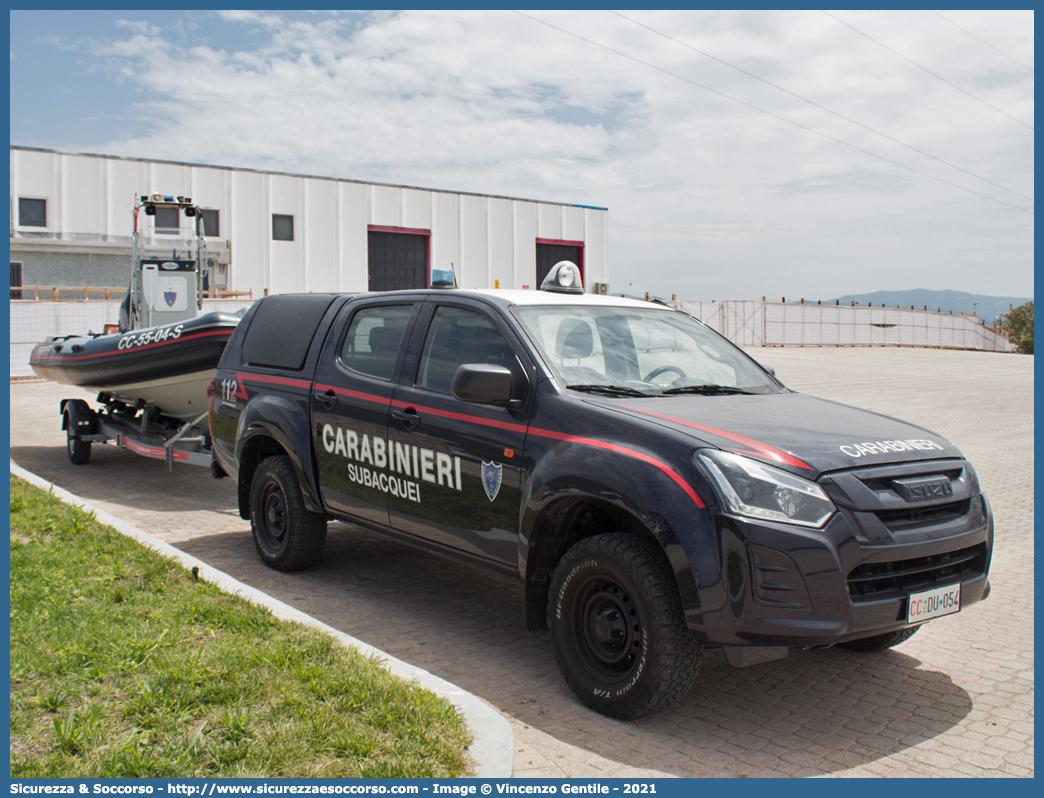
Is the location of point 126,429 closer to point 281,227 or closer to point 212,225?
point 212,225

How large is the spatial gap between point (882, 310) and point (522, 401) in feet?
171

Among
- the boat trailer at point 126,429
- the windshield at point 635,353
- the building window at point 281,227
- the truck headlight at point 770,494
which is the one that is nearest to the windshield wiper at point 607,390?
the windshield at point 635,353

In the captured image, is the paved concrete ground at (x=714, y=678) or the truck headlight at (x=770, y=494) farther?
the paved concrete ground at (x=714, y=678)

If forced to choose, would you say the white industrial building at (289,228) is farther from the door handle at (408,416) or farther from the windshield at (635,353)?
the door handle at (408,416)

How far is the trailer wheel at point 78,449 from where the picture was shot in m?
10.7

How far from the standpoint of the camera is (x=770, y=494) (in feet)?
11.9

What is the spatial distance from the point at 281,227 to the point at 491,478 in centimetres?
3757

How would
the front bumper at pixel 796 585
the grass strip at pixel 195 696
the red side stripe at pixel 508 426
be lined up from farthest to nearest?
the red side stripe at pixel 508 426 < the front bumper at pixel 796 585 < the grass strip at pixel 195 696

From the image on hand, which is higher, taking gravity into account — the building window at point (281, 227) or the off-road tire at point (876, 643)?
the building window at point (281, 227)

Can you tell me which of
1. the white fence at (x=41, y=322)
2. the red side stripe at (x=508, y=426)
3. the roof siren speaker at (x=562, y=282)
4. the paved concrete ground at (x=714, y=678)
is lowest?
the paved concrete ground at (x=714, y=678)

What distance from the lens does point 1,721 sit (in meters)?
3.27

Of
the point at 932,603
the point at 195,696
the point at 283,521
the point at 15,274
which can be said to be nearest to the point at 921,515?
the point at 932,603

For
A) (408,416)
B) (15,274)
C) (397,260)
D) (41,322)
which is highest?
(397,260)

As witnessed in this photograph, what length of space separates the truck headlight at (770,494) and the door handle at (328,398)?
285 cm
